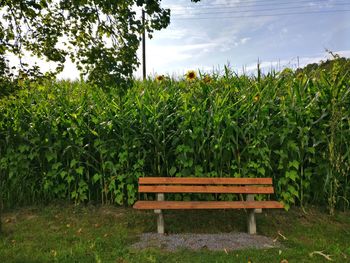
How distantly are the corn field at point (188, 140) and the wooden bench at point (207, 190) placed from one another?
35cm

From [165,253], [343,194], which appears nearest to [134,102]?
[165,253]

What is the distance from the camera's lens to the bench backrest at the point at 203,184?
17.4 ft

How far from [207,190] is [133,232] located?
1071 mm

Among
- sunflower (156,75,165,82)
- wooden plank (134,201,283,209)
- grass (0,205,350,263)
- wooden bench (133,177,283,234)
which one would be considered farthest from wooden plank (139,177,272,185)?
sunflower (156,75,165,82)

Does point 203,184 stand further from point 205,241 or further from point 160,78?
point 160,78

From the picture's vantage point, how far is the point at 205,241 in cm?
498

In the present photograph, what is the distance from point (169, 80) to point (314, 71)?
2.33 m

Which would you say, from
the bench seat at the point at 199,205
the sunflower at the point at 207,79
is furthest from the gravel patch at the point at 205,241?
the sunflower at the point at 207,79

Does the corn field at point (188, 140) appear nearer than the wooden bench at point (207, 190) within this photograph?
No

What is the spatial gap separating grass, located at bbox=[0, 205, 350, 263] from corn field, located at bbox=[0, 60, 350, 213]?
28 cm

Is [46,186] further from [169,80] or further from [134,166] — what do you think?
[169,80]

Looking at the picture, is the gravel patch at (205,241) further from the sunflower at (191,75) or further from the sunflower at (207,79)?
the sunflower at (191,75)

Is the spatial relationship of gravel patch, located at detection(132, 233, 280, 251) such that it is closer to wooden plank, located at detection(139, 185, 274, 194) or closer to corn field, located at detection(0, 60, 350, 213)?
wooden plank, located at detection(139, 185, 274, 194)

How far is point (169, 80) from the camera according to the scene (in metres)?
6.97
